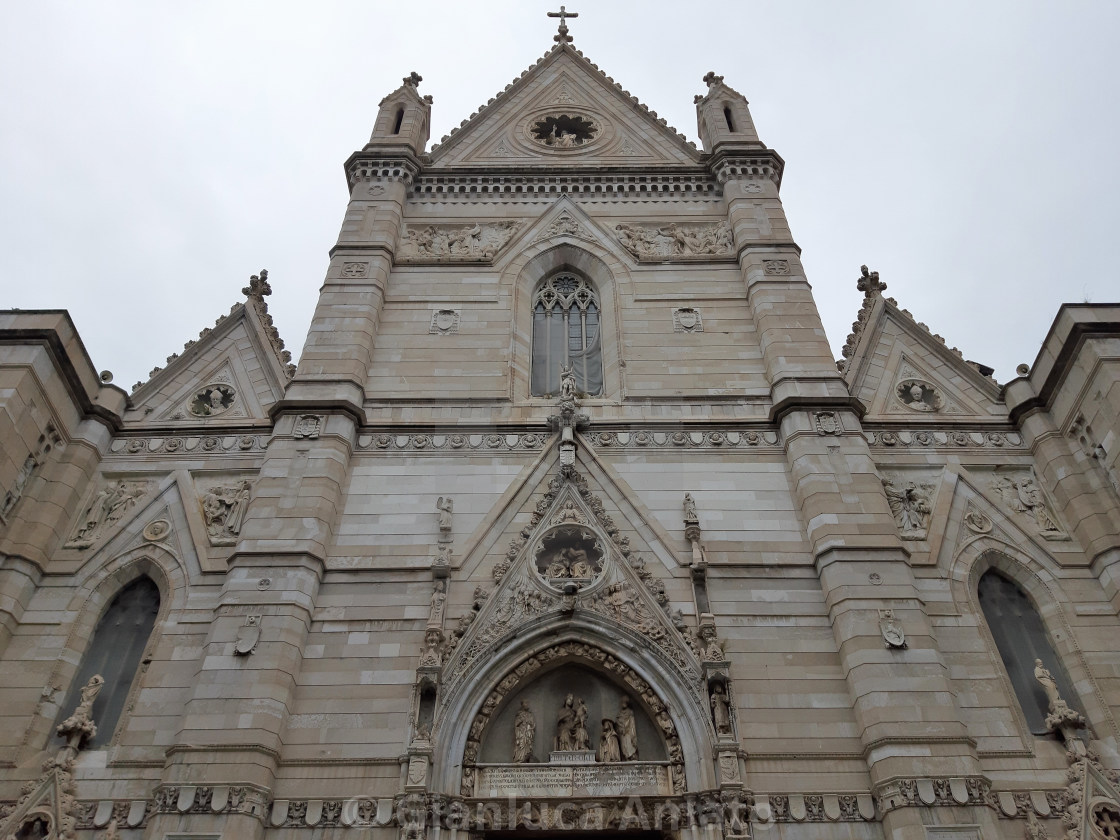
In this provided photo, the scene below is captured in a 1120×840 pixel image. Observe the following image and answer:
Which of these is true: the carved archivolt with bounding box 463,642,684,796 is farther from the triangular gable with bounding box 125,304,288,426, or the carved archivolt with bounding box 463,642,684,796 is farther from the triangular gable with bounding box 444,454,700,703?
the triangular gable with bounding box 125,304,288,426

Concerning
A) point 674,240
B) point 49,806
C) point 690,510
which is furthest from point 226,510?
point 674,240

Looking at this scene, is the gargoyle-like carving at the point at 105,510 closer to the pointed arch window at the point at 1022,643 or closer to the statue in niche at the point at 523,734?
the statue in niche at the point at 523,734

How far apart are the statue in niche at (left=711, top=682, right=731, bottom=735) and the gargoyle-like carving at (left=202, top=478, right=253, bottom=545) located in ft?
24.2

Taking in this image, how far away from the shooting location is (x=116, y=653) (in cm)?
1146

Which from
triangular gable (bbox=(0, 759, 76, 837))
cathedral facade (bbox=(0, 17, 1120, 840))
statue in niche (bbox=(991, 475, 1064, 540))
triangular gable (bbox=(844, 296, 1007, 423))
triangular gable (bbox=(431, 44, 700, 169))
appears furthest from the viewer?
triangular gable (bbox=(431, 44, 700, 169))

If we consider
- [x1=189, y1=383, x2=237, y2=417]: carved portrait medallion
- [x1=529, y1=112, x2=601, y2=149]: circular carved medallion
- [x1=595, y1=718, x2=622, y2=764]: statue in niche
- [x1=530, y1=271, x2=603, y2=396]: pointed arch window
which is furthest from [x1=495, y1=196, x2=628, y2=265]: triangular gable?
[x1=595, y1=718, x2=622, y2=764]: statue in niche

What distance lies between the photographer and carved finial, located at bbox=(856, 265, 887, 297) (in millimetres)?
16203

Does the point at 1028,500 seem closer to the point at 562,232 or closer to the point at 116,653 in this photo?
the point at 562,232

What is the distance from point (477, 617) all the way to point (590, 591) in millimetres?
1594

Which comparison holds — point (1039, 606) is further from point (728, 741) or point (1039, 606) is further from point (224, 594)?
point (224, 594)

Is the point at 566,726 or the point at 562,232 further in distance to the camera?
the point at 562,232

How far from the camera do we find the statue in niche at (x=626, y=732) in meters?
10.1

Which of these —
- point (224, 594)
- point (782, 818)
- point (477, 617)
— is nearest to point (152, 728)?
point (224, 594)

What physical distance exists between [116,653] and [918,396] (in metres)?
13.5
